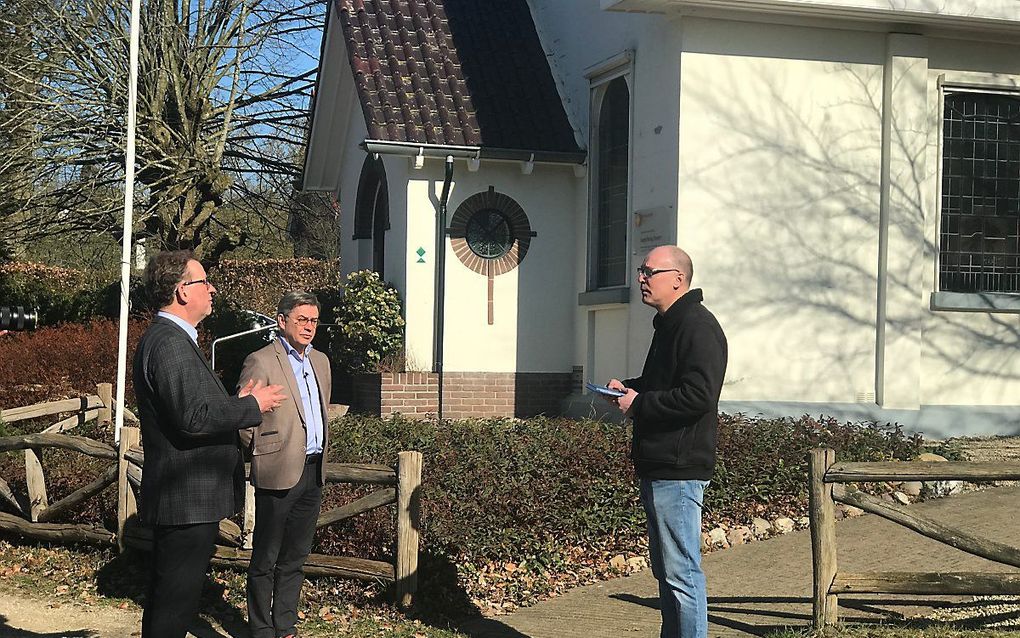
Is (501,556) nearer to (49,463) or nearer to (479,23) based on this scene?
(49,463)

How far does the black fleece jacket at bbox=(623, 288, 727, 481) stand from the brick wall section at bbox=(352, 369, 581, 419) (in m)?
9.71

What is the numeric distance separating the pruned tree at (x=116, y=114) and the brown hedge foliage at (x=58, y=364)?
8.16 ft

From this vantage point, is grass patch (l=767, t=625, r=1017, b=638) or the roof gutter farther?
the roof gutter

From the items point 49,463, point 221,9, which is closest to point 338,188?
point 221,9

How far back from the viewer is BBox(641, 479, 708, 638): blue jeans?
5934mm

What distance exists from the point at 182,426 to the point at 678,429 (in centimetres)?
233

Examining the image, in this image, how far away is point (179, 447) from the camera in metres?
5.48

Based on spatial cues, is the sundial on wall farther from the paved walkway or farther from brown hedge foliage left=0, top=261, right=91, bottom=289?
brown hedge foliage left=0, top=261, right=91, bottom=289

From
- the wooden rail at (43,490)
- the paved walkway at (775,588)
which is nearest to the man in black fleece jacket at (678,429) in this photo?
the paved walkway at (775,588)

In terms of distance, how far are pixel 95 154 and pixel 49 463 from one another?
9.07 meters

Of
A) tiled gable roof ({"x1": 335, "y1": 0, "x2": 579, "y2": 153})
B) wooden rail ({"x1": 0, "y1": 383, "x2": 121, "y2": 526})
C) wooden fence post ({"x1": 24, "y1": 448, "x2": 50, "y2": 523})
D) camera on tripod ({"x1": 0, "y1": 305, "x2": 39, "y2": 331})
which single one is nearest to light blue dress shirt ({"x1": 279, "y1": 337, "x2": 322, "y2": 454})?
camera on tripod ({"x1": 0, "y1": 305, "x2": 39, "y2": 331})

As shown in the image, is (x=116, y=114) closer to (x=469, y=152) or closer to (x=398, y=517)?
(x=469, y=152)

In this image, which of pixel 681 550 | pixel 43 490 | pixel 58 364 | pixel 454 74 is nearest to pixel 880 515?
pixel 681 550

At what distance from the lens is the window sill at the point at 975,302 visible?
45.8 feet
